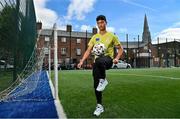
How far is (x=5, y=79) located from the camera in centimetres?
970

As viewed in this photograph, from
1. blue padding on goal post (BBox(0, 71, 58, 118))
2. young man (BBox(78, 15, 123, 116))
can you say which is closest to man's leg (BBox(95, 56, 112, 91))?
young man (BBox(78, 15, 123, 116))

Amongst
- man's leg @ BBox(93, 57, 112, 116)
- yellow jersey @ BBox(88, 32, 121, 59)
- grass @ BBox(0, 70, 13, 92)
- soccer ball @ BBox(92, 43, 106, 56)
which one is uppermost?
yellow jersey @ BBox(88, 32, 121, 59)

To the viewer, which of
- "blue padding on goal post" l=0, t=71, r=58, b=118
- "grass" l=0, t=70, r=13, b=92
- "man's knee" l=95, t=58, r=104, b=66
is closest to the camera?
"blue padding on goal post" l=0, t=71, r=58, b=118

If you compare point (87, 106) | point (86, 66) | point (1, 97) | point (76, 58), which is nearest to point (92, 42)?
point (87, 106)

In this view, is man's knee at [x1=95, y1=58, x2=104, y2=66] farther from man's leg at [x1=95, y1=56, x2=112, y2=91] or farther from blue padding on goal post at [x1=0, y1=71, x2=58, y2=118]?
blue padding on goal post at [x1=0, y1=71, x2=58, y2=118]

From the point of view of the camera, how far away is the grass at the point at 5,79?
355 inches

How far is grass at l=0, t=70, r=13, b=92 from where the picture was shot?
9021 mm

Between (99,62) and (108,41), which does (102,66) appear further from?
(108,41)

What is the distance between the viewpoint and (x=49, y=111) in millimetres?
5820

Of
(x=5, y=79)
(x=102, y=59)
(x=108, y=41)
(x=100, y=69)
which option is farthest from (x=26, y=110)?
(x=5, y=79)

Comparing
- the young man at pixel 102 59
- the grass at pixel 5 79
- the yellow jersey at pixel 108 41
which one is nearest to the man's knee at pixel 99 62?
the young man at pixel 102 59

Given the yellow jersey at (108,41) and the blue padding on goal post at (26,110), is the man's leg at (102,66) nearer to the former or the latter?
the yellow jersey at (108,41)

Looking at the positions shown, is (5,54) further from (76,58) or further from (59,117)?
(76,58)

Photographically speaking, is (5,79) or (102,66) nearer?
(102,66)
